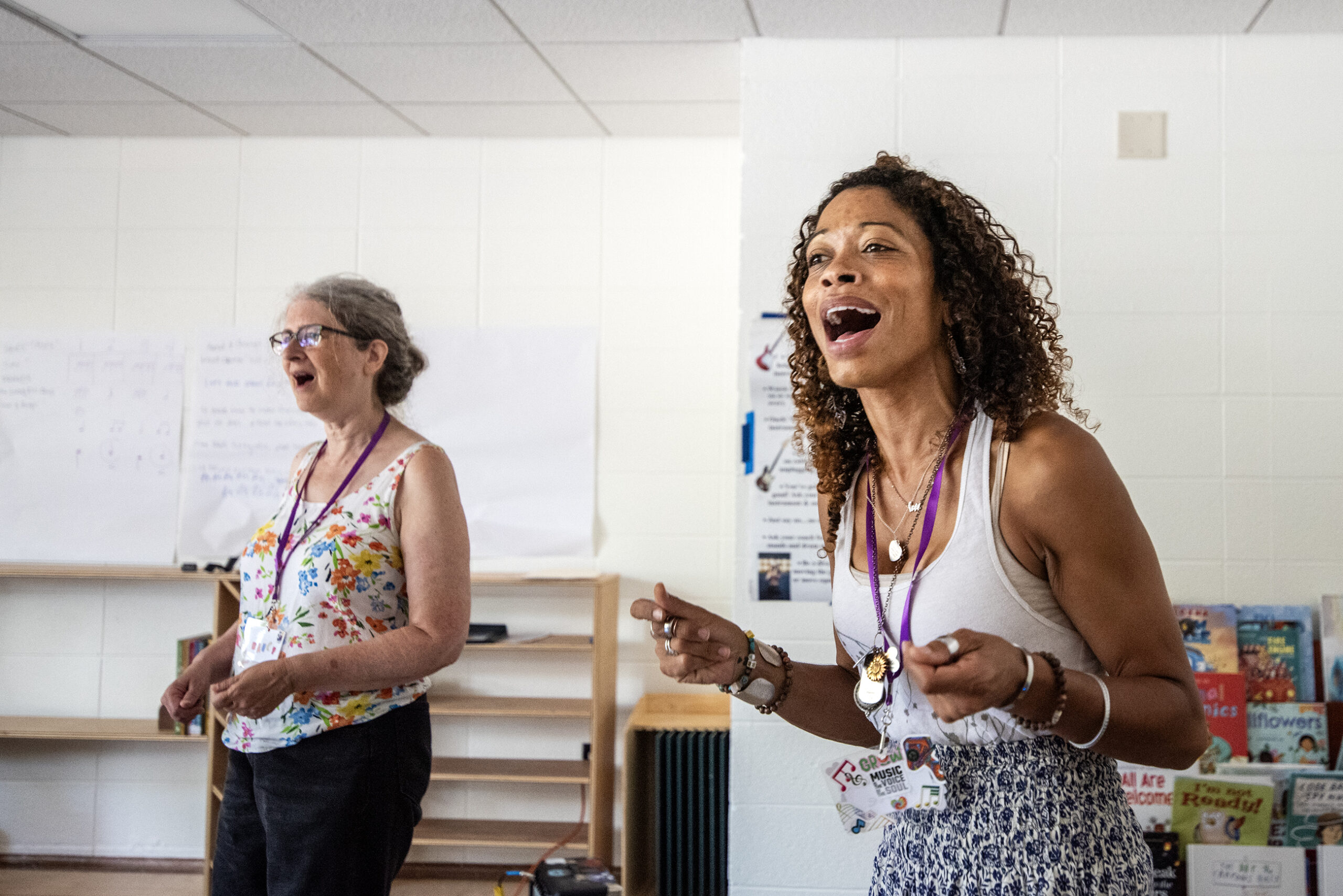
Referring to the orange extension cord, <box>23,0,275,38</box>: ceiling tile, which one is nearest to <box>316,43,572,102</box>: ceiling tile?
<box>23,0,275,38</box>: ceiling tile

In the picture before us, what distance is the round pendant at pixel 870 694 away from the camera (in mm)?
1115

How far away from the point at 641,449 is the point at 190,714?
1980 millimetres

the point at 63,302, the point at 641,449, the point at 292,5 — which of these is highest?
the point at 292,5

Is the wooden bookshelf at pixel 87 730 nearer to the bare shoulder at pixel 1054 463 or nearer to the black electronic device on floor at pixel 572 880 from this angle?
the black electronic device on floor at pixel 572 880

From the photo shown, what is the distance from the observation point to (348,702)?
5.07 ft

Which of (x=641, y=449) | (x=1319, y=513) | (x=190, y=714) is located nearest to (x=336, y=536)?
(x=190, y=714)

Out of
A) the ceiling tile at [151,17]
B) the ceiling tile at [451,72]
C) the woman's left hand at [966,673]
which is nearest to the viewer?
the woman's left hand at [966,673]

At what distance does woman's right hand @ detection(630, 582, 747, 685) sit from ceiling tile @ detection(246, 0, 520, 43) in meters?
1.97

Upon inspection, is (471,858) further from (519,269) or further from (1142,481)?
(1142,481)

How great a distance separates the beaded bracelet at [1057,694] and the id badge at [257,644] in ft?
3.92

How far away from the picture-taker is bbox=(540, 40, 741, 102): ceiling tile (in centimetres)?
278

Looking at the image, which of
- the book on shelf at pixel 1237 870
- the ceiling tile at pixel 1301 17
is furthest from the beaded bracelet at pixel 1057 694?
the ceiling tile at pixel 1301 17

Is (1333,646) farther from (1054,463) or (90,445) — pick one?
(90,445)

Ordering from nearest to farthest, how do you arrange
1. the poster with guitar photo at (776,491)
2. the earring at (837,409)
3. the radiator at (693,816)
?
the earring at (837,409), the poster with guitar photo at (776,491), the radiator at (693,816)
